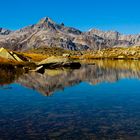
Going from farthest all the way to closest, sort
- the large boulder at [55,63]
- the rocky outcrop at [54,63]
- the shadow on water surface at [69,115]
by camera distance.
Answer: the large boulder at [55,63] < the rocky outcrop at [54,63] < the shadow on water surface at [69,115]

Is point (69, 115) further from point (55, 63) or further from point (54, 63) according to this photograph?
point (55, 63)

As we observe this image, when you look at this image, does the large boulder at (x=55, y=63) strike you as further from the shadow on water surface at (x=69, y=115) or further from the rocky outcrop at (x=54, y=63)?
the shadow on water surface at (x=69, y=115)

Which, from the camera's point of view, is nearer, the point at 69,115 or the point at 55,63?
the point at 69,115

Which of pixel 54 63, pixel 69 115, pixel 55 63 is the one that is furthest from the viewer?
pixel 55 63

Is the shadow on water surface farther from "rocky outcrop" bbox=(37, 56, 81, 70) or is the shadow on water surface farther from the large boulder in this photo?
the large boulder

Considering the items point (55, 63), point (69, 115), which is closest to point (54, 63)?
point (55, 63)

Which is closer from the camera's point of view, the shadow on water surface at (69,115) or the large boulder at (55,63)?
the shadow on water surface at (69,115)

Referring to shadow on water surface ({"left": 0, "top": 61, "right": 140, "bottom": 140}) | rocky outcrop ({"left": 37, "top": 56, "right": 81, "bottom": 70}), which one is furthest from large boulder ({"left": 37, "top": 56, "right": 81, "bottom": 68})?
shadow on water surface ({"left": 0, "top": 61, "right": 140, "bottom": 140})

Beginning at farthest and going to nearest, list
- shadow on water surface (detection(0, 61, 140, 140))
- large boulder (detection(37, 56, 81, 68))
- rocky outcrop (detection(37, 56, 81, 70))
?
large boulder (detection(37, 56, 81, 68)), rocky outcrop (detection(37, 56, 81, 70)), shadow on water surface (detection(0, 61, 140, 140))

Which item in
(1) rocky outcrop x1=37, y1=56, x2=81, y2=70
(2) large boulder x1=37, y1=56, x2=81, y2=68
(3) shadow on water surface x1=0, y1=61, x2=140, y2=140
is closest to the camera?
(3) shadow on water surface x1=0, y1=61, x2=140, y2=140

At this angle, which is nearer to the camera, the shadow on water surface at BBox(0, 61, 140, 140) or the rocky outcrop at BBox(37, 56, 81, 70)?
the shadow on water surface at BBox(0, 61, 140, 140)

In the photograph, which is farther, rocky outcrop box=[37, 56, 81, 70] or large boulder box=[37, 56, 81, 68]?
large boulder box=[37, 56, 81, 68]

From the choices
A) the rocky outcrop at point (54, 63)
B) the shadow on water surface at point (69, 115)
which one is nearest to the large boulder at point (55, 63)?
the rocky outcrop at point (54, 63)

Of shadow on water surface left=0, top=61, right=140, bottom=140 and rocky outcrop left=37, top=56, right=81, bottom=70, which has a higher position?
rocky outcrop left=37, top=56, right=81, bottom=70
